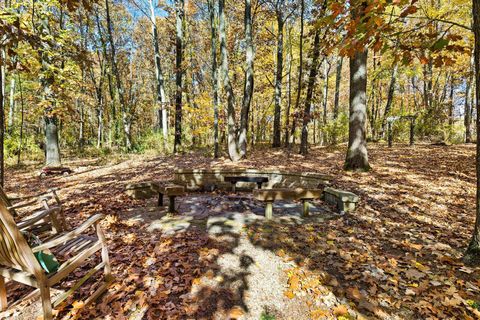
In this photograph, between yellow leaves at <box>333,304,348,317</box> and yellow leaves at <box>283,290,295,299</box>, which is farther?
yellow leaves at <box>283,290,295,299</box>

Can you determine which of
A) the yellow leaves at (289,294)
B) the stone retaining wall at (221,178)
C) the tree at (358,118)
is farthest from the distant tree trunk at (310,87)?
the yellow leaves at (289,294)

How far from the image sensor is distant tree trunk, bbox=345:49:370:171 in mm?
7004

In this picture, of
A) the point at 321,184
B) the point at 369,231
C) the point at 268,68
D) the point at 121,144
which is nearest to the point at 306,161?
the point at 321,184

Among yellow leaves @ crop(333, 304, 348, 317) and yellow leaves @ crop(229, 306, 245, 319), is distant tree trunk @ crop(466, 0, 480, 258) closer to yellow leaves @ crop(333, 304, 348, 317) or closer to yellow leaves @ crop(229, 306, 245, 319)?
yellow leaves @ crop(333, 304, 348, 317)

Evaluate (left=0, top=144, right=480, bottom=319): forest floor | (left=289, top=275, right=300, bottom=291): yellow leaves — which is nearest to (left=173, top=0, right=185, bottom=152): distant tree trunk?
(left=0, top=144, right=480, bottom=319): forest floor

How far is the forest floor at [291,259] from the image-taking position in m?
2.40

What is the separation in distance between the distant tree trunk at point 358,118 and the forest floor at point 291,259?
5.02 ft

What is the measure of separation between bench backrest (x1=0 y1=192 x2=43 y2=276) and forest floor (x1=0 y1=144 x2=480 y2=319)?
2.47ft

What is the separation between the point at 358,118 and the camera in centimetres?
708

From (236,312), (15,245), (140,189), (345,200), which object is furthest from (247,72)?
(15,245)

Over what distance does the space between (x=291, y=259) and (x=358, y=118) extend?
5347mm

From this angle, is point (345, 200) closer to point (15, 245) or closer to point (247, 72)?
point (15, 245)

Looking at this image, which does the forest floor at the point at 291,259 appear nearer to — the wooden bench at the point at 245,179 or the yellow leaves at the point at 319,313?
the yellow leaves at the point at 319,313

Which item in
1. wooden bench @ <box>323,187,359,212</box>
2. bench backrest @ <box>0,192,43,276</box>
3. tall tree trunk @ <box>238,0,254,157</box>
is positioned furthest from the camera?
tall tree trunk @ <box>238,0,254,157</box>
